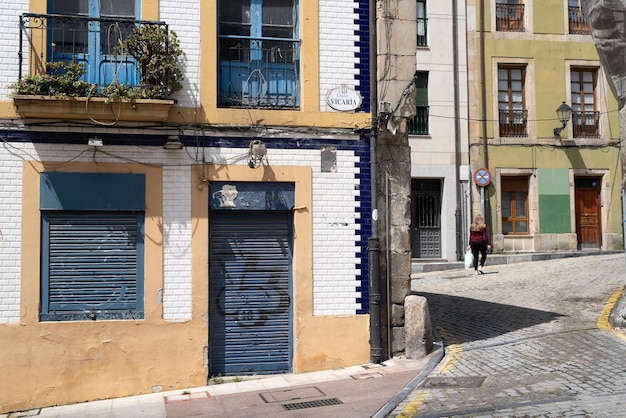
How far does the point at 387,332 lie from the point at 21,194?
5.22m

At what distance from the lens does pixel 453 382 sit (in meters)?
7.83

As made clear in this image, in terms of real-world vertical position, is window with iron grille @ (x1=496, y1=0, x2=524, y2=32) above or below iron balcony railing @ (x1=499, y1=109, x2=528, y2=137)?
above

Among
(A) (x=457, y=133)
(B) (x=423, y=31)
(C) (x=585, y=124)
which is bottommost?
(A) (x=457, y=133)

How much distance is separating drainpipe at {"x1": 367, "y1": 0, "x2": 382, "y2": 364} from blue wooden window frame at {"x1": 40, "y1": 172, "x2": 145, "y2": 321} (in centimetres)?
309

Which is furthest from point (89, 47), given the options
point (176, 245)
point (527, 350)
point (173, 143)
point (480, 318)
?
point (480, 318)

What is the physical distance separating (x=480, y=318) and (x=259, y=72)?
224 inches

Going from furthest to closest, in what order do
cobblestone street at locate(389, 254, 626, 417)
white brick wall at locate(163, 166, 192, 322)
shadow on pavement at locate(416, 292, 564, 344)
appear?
shadow on pavement at locate(416, 292, 564, 344)
white brick wall at locate(163, 166, 192, 322)
cobblestone street at locate(389, 254, 626, 417)

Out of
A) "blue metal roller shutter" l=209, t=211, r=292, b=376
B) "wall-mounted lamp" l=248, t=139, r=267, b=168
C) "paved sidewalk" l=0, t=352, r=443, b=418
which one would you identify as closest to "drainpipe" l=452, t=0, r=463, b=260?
"paved sidewalk" l=0, t=352, r=443, b=418

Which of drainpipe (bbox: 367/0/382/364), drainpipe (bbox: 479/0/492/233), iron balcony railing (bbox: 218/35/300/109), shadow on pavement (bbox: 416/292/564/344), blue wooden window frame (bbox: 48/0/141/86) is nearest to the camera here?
blue wooden window frame (bbox: 48/0/141/86)

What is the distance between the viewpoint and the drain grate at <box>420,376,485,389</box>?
769cm

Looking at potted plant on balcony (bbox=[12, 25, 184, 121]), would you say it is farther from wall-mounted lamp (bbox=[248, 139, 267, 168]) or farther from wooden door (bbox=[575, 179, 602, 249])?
wooden door (bbox=[575, 179, 602, 249])

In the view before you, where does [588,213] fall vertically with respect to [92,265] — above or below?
above

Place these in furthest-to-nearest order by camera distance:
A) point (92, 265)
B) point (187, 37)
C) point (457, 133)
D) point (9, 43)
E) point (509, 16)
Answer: point (509, 16), point (457, 133), point (187, 37), point (92, 265), point (9, 43)

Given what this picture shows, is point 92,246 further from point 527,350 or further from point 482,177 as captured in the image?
point 482,177
